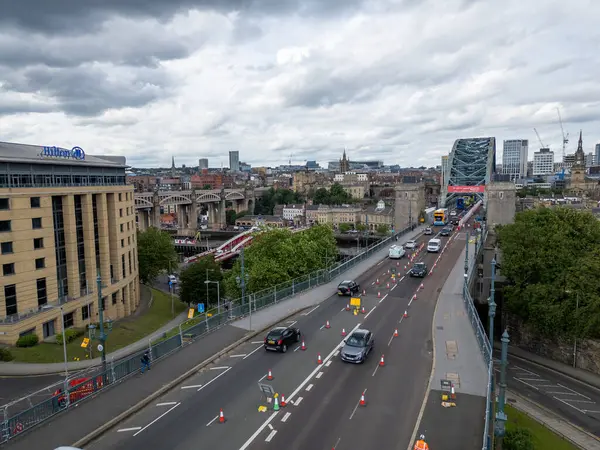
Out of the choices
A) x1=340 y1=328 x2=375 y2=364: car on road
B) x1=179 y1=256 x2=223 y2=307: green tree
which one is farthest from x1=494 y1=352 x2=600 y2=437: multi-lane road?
x1=179 y1=256 x2=223 y2=307: green tree

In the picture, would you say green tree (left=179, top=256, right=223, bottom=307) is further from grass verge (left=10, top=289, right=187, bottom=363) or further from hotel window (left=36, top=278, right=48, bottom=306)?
hotel window (left=36, top=278, right=48, bottom=306)

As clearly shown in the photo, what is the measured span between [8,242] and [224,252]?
70.6 m

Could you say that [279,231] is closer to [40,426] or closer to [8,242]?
[8,242]

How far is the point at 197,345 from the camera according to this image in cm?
2691

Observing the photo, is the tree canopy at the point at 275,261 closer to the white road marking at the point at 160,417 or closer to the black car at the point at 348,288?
the black car at the point at 348,288

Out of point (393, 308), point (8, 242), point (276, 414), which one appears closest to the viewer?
point (276, 414)

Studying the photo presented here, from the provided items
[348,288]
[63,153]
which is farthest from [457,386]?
[63,153]

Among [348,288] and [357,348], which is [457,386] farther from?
[348,288]

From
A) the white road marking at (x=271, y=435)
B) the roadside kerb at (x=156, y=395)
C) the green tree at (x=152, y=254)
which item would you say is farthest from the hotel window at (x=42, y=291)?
the white road marking at (x=271, y=435)

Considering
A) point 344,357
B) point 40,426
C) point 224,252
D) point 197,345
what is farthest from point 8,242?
point 224,252

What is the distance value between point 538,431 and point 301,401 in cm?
2169

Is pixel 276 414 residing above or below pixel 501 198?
below

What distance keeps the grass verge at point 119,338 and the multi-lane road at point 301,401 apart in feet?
68.5

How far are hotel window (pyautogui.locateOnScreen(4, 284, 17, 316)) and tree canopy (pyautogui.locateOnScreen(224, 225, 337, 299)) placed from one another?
2001 cm
